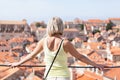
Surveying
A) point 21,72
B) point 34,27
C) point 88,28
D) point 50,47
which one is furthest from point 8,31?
point 50,47

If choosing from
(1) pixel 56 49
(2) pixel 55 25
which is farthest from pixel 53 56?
(2) pixel 55 25

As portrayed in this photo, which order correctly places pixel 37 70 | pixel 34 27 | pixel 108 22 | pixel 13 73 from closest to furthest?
1. pixel 13 73
2. pixel 37 70
3. pixel 34 27
4. pixel 108 22

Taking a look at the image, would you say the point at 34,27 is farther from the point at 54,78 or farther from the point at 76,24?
the point at 54,78

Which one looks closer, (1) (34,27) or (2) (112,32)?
(2) (112,32)

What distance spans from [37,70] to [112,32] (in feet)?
171

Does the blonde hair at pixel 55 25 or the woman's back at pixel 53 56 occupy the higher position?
the blonde hair at pixel 55 25

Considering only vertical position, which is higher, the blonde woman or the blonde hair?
the blonde hair

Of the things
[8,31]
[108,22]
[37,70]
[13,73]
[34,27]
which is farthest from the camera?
→ [108,22]

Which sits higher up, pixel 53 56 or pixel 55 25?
pixel 55 25

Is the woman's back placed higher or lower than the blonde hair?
lower

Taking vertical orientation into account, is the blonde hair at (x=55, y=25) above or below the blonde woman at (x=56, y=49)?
above

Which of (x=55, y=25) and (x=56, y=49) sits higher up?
(x=55, y=25)

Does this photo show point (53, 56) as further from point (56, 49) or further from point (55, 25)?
point (55, 25)

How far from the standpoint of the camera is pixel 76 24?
92625 mm
